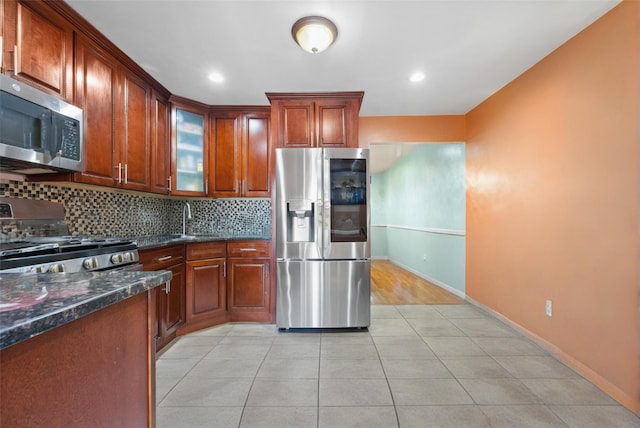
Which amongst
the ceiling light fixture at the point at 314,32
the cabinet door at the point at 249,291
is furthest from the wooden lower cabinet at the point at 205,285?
the ceiling light fixture at the point at 314,32

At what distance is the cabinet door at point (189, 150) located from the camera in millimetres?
2877

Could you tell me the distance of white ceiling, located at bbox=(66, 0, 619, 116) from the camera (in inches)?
67.0

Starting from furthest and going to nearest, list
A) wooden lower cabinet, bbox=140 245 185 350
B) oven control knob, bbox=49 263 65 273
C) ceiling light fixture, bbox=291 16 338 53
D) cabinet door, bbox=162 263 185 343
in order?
cabinet door, bbox=162 263 185 343
wooden lower cabinet, bbox=140 245 185 350
ceiling light fixture, bbox=291 16 338 53
oven control knob, bbox=49 263 65 273

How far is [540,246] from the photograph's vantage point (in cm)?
231

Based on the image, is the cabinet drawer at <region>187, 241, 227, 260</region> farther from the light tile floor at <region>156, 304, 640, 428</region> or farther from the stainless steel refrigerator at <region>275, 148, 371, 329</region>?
the light tile floor at <region>156, 304, 640, 428</region>

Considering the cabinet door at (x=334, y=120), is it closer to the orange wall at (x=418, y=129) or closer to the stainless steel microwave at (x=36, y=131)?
the orange wall at (x=418, y=129)

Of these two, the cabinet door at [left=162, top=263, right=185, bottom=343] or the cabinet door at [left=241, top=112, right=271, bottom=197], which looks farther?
the cabinet door at [left=241, top=112, right=271, bottom=197]

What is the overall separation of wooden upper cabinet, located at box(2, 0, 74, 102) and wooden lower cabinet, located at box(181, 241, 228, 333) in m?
1.51

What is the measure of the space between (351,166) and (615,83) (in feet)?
6.08

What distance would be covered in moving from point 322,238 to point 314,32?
1.65 metres

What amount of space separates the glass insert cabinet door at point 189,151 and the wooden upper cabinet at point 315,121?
902 millimetres

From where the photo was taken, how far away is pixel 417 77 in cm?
255

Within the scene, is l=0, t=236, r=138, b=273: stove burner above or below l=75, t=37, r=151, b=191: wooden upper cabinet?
below

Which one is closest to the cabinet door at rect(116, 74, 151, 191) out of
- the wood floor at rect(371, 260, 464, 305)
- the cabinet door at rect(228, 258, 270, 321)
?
the cabinet door at rect(228, 258, 270, 321)
